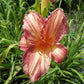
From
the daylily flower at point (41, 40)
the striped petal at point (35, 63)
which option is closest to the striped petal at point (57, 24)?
the daylily flower at point (41, 40)

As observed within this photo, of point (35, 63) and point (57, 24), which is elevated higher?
point (57, 24)

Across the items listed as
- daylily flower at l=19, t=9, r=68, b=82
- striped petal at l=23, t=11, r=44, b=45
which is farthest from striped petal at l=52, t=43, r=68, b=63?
striped petal at l=23, t=11, r=44, b=45

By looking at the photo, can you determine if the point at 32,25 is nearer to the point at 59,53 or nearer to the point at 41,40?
the point at 41,40

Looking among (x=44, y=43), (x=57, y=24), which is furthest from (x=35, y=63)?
(x=57, y=24)

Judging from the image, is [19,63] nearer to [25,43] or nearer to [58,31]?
[25,43]

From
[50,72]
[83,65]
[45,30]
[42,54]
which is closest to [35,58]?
[42,54]
